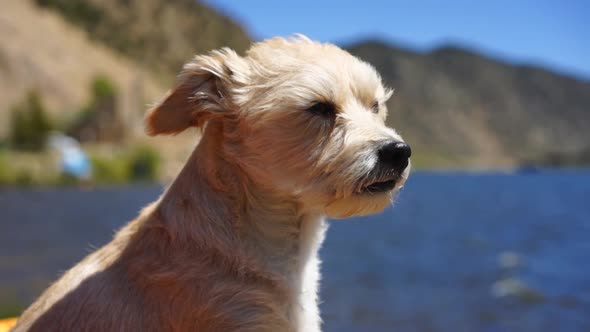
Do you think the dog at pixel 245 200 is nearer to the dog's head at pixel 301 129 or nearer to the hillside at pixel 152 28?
the dog's head at pixel 301 129

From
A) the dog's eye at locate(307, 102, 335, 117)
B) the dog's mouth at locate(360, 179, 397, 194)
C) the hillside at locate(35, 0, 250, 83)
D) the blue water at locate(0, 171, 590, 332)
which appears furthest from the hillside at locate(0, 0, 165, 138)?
the dog's mouth at locate(360, 179, 397, 194)

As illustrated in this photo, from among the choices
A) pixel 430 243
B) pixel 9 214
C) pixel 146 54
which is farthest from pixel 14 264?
pixel 146 54

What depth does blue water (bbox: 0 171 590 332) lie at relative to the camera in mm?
15086

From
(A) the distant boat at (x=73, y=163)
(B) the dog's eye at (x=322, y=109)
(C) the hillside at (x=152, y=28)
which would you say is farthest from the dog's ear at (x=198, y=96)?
(C) the hillside at (x=152, y=28)

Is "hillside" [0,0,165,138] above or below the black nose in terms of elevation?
above

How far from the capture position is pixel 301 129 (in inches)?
144

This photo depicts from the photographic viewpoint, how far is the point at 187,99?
373 cm

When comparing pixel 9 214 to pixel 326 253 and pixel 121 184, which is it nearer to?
pixel 326 253

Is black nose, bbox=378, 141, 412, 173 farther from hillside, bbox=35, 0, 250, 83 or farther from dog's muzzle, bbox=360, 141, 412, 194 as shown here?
hillside, bbox=35, 0, 250, 83

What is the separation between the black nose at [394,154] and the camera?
11.6 ft

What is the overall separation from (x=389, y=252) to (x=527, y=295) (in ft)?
36.4

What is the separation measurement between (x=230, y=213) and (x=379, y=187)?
0.84 metres

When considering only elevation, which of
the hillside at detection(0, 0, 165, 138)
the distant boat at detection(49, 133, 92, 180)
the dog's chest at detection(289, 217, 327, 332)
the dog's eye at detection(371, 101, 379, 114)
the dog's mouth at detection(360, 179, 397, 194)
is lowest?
the dog's chest at detection(289, 217, 327, 332)

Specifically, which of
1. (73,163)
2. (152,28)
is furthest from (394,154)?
(152,28)
